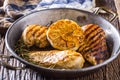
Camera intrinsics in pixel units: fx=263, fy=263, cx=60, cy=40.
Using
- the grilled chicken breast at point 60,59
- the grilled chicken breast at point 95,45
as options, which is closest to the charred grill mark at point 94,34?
the grilled chicken breast at point 95,45

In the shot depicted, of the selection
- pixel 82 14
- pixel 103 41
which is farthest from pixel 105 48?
pixel 82 14

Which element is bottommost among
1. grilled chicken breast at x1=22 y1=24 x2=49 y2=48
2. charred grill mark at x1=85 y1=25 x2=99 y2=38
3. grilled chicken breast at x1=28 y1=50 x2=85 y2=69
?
grilled chicken breast at x1=28 y1=50 x2=85 y2=69

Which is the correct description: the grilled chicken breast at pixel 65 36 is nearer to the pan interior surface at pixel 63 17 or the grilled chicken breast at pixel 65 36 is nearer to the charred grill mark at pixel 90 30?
the charred grill mark at pixel 90 30

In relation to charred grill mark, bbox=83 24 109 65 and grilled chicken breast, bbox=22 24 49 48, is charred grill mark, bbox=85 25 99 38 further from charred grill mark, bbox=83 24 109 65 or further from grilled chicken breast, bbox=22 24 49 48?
grilled chicken breast, bbox=22 24 49 48

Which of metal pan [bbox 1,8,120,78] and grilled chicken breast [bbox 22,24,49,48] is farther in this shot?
grilled chicken breast [bbox 22,24,49,48]

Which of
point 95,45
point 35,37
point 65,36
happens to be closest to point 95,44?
point 95,45

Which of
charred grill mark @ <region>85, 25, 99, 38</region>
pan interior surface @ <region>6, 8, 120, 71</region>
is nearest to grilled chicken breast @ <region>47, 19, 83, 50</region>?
charred grill mark @ <region>85, 25, 99, 38</region>
